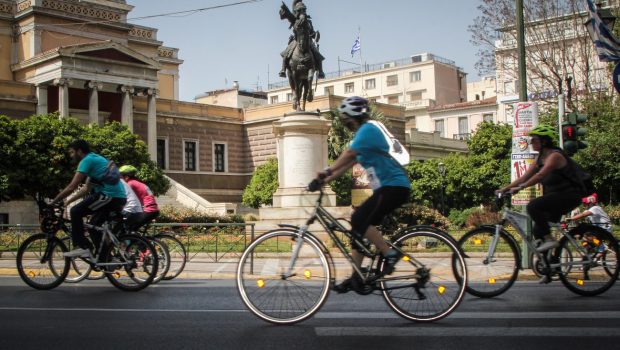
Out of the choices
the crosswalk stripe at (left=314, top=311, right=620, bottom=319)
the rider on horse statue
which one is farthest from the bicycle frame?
the rider on horse statue

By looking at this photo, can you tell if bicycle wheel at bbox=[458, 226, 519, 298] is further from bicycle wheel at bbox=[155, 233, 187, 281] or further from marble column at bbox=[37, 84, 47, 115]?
marble column at bbox=[37, 84, 47, 115]

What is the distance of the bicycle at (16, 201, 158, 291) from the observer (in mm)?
9742

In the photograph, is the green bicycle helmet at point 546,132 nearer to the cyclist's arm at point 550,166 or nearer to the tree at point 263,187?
the cyclist's arm at point 550,166

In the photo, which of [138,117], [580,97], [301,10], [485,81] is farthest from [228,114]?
[485,81]

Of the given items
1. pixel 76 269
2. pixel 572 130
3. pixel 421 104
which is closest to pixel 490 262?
pixel 76 269

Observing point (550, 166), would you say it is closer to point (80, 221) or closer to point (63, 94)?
point (80, 221)

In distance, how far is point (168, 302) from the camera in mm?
8555

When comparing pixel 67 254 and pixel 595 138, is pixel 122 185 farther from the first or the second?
pixel 595 138

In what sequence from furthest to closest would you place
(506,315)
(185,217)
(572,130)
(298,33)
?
1. (185,217)
2. (298,33)
3. (572,130)
4. (506,315)

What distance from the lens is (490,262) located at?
8.45 m

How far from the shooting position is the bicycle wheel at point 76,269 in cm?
1018

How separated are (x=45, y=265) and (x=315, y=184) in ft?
17.2

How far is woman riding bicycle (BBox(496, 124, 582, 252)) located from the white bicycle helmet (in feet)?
7.63

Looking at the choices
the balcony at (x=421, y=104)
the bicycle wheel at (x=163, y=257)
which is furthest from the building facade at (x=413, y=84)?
the bicycle wheel at (x=163, y=257)
